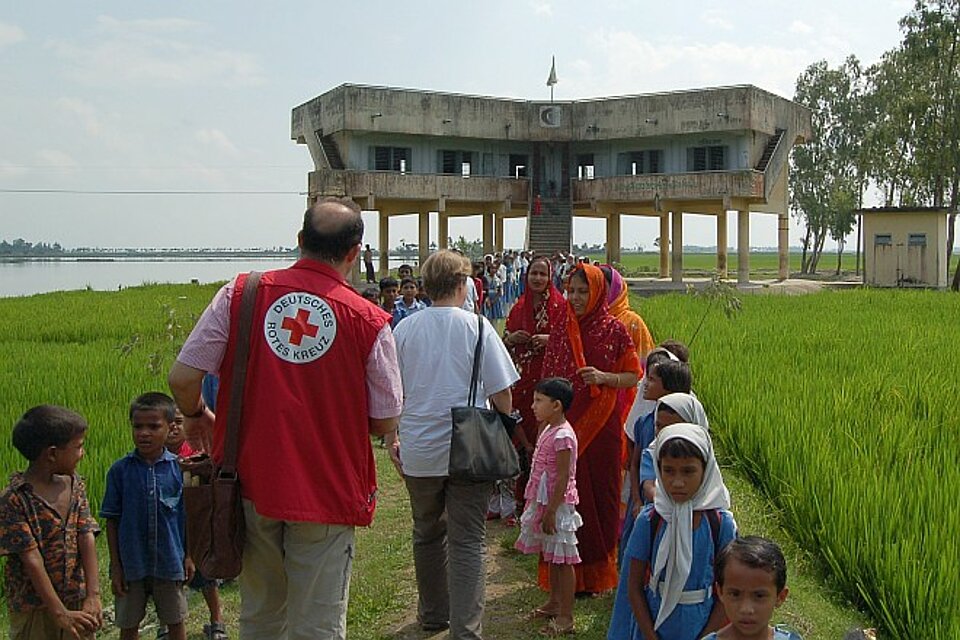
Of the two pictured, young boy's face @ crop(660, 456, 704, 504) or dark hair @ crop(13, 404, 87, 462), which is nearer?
young boy's face @ crop(660, 456, 704, 504)

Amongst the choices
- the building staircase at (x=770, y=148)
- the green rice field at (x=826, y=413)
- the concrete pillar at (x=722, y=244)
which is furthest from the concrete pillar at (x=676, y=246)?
the green rice field at (x=826, y=413)

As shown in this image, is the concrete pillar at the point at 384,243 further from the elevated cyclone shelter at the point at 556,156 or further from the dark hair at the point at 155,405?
the dark hair at the point at 155,405

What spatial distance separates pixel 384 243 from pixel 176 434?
2749cm

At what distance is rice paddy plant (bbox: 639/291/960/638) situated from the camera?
12.6 feet

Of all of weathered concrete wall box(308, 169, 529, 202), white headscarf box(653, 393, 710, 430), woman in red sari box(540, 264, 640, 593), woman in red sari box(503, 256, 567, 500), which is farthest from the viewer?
weathered concrete wall box(308, 169, 529, 202)

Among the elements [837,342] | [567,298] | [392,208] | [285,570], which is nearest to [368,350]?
[285,570]

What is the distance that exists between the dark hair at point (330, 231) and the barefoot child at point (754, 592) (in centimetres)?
153

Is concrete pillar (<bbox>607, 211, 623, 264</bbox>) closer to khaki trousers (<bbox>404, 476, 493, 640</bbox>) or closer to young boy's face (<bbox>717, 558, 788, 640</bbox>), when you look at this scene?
khaki trousers (<bbox>404, 476, 493, 640</bbox>)

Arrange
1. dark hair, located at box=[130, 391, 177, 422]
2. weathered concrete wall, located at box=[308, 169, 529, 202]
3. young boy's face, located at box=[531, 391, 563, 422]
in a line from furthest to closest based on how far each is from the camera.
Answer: weathered concrete wall, located at box=[308, 169, 529, 202] → young boy's face, located at box=[531, 391, 563, 422] → dark hair, located at box=[130, 391, 177, 422]

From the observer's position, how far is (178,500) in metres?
3.78

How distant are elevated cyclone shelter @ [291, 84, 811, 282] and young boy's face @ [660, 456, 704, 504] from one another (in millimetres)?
23268

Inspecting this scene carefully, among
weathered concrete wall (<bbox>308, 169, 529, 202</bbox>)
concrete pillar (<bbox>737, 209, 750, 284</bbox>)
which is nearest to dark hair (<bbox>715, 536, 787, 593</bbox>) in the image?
weathered concrete wall (<bbox>308, 169, 529, 202</bbox>)

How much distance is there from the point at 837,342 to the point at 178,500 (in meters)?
9.66

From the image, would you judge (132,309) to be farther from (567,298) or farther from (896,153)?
(896,153)
